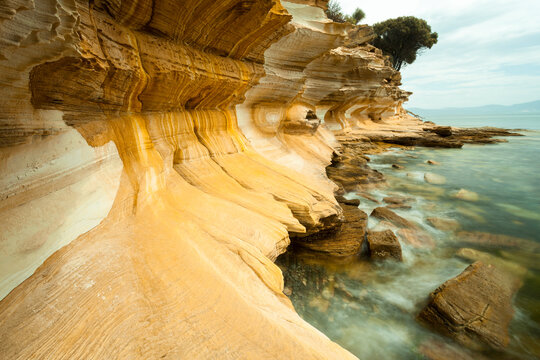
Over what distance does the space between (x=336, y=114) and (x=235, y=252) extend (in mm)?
13796

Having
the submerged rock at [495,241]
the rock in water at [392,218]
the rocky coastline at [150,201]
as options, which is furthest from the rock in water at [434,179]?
the rocky coastline at [150,201]

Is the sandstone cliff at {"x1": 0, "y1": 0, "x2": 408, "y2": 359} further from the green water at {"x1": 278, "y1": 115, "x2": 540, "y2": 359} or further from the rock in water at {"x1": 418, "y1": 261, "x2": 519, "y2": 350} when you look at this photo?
the rock in water at {"x1": 418, "y1": 261, "x2": 519, "y2": 350}

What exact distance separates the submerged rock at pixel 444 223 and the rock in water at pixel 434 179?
11.3ft

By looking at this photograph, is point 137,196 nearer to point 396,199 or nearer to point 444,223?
point 444,223

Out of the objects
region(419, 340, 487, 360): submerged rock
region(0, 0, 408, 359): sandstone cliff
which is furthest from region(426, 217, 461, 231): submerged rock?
region(419, 340, 487, 360): submerged rock

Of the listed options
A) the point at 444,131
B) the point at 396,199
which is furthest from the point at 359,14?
the point at 396,199

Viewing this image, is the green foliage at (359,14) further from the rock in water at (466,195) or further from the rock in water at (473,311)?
the rock in water at (473,311)

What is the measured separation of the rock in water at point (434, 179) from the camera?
9.03 m

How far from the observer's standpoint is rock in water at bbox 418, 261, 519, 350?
2848 millimetres

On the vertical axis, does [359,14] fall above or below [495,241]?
above

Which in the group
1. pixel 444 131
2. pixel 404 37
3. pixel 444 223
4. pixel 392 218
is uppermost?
pixel 404 37

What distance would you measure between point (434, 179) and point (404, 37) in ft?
90.6

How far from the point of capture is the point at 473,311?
299 centimetres

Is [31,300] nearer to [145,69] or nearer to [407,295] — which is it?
[145,69]
